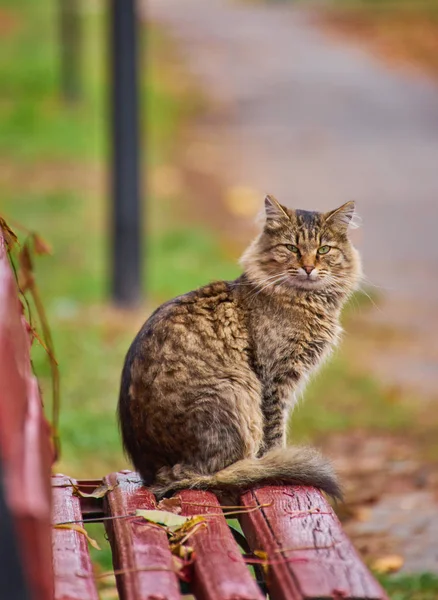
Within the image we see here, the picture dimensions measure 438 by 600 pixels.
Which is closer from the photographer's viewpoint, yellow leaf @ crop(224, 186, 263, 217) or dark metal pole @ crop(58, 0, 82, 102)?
yellow leaf @ crop(224, 186, 263, 217)

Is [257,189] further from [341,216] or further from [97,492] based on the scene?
[97,492]

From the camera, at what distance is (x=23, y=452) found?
6.98 feet

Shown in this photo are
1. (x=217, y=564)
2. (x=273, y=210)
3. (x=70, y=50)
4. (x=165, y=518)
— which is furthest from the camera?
(x=70, y=50)

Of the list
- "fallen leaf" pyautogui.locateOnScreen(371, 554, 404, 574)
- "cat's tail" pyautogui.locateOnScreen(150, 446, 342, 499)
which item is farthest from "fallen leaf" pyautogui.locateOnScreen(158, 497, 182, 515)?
"fallen leaf" pyautogui.locateOnScreen(371, 554, 404, 574)

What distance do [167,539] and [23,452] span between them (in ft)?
3.29

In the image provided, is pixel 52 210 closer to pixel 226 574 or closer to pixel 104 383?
pixel 104 383

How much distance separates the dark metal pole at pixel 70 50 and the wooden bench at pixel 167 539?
52.2ft

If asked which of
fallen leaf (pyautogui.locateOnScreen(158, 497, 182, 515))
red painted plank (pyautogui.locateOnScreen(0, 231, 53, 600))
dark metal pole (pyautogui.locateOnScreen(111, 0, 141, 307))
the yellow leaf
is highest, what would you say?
the yellow leaf

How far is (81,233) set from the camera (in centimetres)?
1180

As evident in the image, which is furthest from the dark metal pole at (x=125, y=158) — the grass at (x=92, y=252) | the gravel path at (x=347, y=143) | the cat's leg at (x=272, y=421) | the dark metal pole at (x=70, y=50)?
the dark metal pole at (x=70, y=50)

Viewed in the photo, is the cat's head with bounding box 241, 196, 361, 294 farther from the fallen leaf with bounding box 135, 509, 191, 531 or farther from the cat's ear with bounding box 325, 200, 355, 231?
the fallen leaf with bounding box 135, 509, 191, 531

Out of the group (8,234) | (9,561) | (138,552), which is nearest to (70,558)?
(138,552)

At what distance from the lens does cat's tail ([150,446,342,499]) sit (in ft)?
11.3

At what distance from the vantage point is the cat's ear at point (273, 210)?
160 inches
